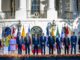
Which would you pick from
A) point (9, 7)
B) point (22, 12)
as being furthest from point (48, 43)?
point (9, 7)

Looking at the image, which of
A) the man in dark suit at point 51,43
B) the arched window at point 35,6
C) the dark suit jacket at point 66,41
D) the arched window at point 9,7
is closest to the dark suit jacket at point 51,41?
the man in dark suit at point 51,43

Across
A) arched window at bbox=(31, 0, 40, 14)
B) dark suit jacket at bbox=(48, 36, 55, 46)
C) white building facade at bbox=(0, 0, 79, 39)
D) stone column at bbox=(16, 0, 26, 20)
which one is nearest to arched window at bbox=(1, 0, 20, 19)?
white building facade at bbox=(0, 0, 79, 39)

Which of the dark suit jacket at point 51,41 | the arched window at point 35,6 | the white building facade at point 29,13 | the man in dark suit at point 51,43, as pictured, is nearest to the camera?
the man in dark suit at point 51,43

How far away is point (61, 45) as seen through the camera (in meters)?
45.0

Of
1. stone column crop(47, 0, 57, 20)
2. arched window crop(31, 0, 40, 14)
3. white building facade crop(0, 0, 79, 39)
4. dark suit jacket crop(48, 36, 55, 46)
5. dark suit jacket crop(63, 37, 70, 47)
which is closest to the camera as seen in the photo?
dark suit jacket crop(48, 36, 55, 46)

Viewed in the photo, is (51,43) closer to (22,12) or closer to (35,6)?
(22,12)

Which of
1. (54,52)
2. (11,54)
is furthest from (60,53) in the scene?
(11,54)

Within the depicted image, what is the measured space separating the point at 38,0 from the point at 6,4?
396cm

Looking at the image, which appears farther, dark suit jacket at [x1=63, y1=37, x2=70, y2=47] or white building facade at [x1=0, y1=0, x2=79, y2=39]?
white building facade at [x1=0, y1=0, x2=79, y2=39]

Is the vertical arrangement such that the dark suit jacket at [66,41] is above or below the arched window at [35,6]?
below

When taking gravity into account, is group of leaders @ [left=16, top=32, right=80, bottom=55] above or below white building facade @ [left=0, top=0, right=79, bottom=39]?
below

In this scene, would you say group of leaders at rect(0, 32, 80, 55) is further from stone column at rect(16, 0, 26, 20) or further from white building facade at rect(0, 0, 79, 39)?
stone column at rect(16, 0, 26, 20)

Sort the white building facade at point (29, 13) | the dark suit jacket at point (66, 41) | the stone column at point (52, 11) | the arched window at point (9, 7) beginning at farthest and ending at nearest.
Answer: the arched window at point (9, 7) → the stone column at point (52, 11) → the white building facade at point (29, 13) → the dark suit jacket at point (66, 41)

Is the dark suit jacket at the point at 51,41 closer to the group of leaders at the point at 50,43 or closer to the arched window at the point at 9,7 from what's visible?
the group of leaders at the point at 50,43
